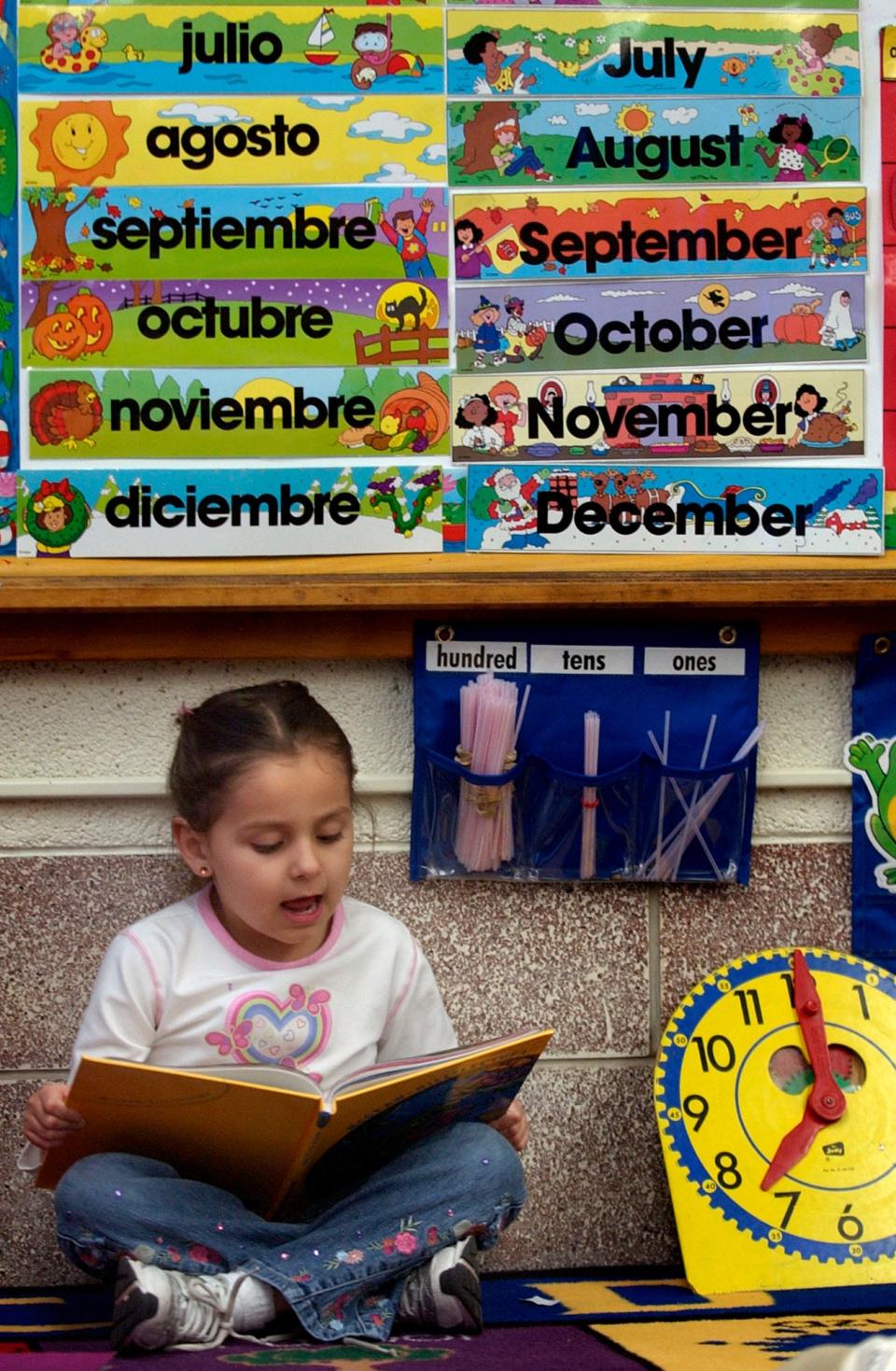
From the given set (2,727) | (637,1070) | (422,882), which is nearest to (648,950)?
(637,1070)

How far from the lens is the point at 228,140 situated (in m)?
1.91

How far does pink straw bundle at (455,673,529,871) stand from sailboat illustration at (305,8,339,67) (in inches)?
30.9

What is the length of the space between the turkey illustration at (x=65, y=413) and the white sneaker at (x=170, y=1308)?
0.97 m

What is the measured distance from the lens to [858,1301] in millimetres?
1667

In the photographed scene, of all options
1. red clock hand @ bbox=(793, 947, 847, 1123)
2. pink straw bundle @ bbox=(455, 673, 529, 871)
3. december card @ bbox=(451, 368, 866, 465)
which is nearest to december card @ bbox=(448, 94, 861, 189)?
december card @ bbox=(451, 368, 866, 465)

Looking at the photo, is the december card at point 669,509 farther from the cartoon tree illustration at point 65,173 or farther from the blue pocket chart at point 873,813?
the cartoon tree illustration at point 65,173

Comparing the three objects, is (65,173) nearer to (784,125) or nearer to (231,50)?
(231,50)

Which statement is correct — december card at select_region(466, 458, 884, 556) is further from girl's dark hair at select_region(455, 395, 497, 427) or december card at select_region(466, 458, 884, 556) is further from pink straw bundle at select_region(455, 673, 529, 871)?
pink straw bundle at select_region(455, 673, 529, 871)

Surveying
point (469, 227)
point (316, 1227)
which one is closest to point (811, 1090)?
point (316, 1227)

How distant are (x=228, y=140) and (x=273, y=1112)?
117 centimetres

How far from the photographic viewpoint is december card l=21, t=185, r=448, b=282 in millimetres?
1901

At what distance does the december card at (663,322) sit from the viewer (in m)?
1.94

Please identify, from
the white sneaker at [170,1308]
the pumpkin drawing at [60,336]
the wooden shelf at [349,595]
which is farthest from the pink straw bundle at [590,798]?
the pumpkin drawing at [60,336]

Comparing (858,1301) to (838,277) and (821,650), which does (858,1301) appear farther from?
(838,277)
